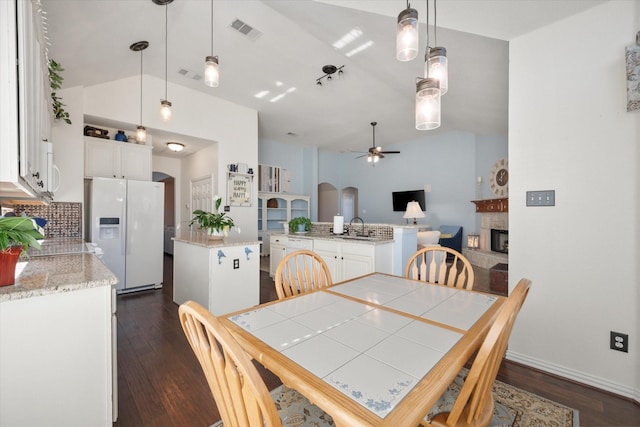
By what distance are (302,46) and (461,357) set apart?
3780mm

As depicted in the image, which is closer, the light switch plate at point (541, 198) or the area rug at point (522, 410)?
the area rug at point (522, 410)

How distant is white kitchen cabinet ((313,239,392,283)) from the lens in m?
3.27

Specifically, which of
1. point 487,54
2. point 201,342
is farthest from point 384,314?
point 487,54

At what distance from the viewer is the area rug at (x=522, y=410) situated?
150 centimetres

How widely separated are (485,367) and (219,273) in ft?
8.59

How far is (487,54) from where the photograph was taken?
2832 mm

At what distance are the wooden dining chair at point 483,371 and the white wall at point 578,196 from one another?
1.37 m

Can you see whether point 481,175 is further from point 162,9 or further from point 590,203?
point 162,9

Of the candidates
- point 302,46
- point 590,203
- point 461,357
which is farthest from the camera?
point 302,46

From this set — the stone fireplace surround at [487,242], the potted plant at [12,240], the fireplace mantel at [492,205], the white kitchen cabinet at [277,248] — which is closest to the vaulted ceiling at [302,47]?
the fireplace mantel at [492,205]

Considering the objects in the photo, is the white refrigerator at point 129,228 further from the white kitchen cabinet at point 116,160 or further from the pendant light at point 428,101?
the pendant light at point 428,101

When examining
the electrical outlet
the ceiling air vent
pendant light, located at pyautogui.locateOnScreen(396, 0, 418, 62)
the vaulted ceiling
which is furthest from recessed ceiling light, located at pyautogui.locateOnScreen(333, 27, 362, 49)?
the electrical outlet

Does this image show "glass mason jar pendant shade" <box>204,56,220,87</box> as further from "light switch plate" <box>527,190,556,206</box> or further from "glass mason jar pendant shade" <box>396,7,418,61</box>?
"light switch plate" <box>527,190,556,206</box>

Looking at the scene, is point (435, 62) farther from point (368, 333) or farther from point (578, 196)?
point (578, 196)
